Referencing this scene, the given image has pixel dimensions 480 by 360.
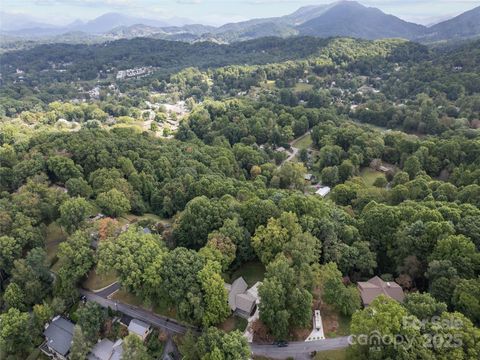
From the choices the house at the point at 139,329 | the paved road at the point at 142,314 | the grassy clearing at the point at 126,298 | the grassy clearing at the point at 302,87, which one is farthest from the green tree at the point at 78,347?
the grassy clearing at the point at 302,87

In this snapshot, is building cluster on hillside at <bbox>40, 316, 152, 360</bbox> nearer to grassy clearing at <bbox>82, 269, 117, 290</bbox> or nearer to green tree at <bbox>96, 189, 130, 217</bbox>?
grassy clearing at <bbox>82, 269, 117, 290</bbox>

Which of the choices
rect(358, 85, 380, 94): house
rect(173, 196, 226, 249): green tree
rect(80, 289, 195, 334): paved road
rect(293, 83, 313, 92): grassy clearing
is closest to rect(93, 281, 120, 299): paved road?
rect(80, 289, 195, 334): paved road

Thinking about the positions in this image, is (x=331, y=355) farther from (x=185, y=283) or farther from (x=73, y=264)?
(x=73, y=264)

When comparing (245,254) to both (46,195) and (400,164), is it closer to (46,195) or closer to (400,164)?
(46,195)

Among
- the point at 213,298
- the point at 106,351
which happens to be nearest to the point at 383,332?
the point at 213,298

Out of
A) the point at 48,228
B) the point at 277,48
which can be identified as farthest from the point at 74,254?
the point at 277,48
